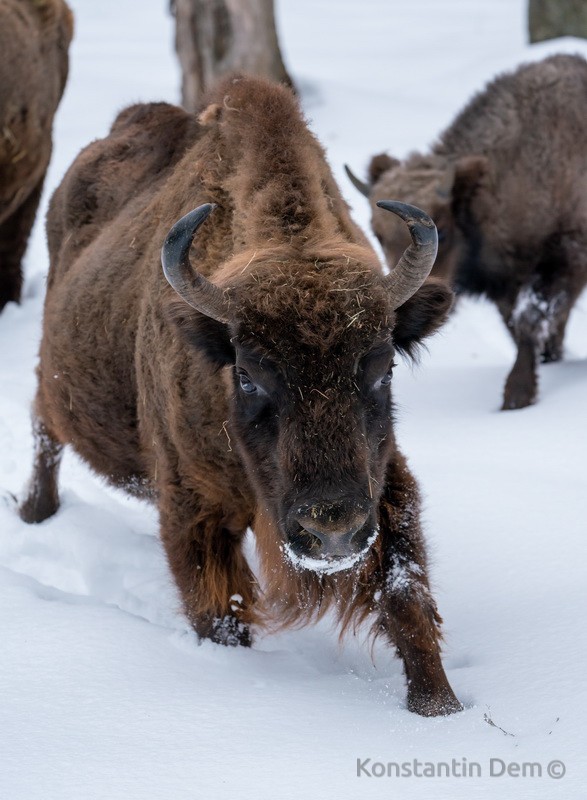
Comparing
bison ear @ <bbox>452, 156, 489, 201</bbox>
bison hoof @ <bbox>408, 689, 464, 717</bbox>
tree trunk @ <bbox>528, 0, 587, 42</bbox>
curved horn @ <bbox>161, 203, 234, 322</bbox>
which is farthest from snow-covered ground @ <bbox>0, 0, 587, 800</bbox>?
tree trunk @ <bbox>528, 0, 587, 42</bbox>

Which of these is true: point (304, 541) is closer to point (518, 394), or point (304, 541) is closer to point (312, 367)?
point (312, 367)

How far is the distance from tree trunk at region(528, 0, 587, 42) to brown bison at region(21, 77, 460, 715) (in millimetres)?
11294

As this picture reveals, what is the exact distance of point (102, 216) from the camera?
5676 millimetres

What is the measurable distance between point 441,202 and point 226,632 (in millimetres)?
5043

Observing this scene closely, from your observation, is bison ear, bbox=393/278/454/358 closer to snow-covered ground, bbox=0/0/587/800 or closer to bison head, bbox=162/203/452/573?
bison head, bbox=162/203/452/573

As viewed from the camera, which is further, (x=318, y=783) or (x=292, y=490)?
(x=292, y=490)

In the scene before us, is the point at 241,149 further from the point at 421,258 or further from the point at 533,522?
the point at 533,522

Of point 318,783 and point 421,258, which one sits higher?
point 421,258

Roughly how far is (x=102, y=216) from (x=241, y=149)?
58.6 inches

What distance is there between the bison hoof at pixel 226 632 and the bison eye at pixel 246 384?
3.43 feet

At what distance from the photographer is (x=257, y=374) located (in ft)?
11.8

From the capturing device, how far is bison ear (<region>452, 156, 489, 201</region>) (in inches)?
338

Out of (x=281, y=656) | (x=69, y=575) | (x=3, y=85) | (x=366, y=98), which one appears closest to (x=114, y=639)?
(x=281, y=656)

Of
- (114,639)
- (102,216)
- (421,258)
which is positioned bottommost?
(114,639)
